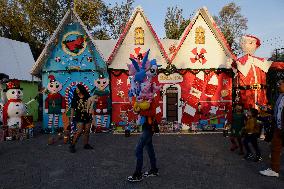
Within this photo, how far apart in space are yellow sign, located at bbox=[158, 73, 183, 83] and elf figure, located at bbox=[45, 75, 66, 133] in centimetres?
415

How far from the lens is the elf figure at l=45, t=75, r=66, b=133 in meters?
13.0

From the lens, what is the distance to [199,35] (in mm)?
13750

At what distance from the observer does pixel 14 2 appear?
31.7 meters

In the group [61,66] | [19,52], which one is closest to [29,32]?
[19,52]

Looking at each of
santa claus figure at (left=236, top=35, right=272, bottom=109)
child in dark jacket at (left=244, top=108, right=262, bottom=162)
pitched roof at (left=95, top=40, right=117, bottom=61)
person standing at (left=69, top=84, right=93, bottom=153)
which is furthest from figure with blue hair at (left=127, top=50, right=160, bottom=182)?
pitched roof at (left=95, top=40, right=117, bottom=61)

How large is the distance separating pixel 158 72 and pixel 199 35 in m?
2.36

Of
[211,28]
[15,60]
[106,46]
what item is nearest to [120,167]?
[211,28]

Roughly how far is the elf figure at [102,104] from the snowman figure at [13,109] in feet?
9.37

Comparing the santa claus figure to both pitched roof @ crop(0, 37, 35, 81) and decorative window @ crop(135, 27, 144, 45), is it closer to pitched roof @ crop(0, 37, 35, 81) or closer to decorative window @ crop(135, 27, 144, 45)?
decorative window @ crop(135, 27, 144, 45)

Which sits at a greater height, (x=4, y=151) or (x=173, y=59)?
(x=173, y=59)

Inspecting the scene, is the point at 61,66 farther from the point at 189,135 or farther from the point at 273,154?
the point at 273,154

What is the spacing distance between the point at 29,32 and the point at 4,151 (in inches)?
1004

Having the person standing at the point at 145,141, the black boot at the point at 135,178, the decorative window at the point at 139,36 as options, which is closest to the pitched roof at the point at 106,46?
the decorative window at the point at 139,36

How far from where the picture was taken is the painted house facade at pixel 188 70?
1370 centimetres
